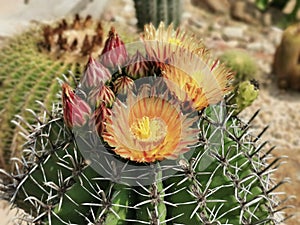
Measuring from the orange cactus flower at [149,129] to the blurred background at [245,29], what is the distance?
6.11 feet

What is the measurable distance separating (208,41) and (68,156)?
3.42 metres

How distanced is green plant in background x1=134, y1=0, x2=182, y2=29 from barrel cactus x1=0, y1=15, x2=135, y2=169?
116cm

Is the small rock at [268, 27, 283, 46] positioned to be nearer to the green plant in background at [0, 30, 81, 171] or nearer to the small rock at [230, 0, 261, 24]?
the small rock at [230, 0, 261, 24]

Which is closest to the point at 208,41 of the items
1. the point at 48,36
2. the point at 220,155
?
the point at 48,36

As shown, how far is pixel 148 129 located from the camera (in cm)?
165

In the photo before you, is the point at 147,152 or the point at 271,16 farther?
the point at 271,16

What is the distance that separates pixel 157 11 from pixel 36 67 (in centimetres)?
155

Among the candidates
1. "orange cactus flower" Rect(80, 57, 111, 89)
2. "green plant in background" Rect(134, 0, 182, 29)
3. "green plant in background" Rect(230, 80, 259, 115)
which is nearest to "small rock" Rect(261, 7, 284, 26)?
"green plant in background" Rect(134, 0, 182, 29)

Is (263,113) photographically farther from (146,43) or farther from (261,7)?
(146,43)

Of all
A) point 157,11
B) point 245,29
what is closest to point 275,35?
point 245,29

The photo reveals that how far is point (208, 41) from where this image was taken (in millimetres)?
4984

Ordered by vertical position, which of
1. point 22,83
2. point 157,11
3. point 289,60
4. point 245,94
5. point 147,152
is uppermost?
point 147,152

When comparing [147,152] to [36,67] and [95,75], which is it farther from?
[36,67]

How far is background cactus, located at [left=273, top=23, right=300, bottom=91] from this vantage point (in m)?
4.44
